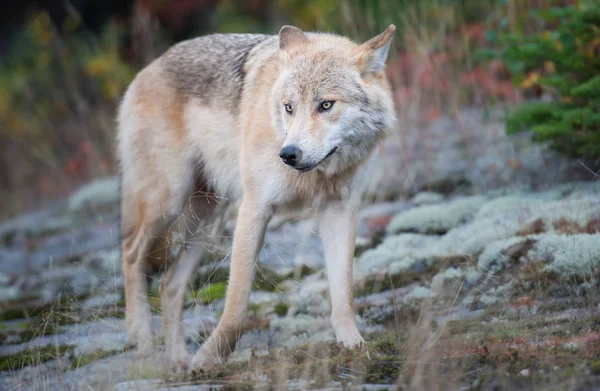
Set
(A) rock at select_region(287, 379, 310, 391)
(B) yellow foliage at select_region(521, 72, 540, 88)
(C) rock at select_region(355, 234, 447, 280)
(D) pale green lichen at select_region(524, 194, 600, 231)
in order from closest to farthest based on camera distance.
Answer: (A) rock at select_region(287, 379, 310, 391), (D) pale green lichen at select_region(524, 194, 600, 231), (C) rock at select_region(355, 234, 447, 280), (B) yellow foliage at select_region(521, 72, 540, 88)

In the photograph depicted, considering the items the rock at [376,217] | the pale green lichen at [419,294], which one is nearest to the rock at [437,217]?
the rock at [376,217]

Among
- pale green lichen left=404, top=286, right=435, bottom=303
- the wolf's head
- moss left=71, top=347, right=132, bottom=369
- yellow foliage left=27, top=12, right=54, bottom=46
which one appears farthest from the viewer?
yellow foliage left=27, top=12, right=54, bottom=46

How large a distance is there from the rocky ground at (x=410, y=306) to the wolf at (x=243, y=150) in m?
0.19

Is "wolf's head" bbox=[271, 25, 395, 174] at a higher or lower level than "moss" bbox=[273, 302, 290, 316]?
higher

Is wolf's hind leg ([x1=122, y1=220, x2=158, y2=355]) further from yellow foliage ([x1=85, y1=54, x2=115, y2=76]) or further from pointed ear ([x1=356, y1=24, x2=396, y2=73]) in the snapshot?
yellow foliage ([x1=85, y1=54, x2=115, y2=76])

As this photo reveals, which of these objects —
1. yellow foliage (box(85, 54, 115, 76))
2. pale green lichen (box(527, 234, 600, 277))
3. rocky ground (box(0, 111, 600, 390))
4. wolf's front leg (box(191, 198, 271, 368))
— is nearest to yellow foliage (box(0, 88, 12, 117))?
yellow foliage (box(85, 54, 115, 76))

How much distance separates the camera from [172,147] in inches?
206

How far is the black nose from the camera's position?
3801mm

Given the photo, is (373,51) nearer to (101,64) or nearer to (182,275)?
Answer: (182,275)

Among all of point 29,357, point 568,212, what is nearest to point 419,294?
point 568,212

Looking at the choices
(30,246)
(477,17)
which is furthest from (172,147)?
(477,17)

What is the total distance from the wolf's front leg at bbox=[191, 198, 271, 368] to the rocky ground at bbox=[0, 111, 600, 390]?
0.11 meters

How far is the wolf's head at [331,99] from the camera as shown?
13.1ft

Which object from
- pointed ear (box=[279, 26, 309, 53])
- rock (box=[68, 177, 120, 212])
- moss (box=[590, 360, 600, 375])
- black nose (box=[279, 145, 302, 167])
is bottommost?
rock (box=[68, 177, 120, 212])
